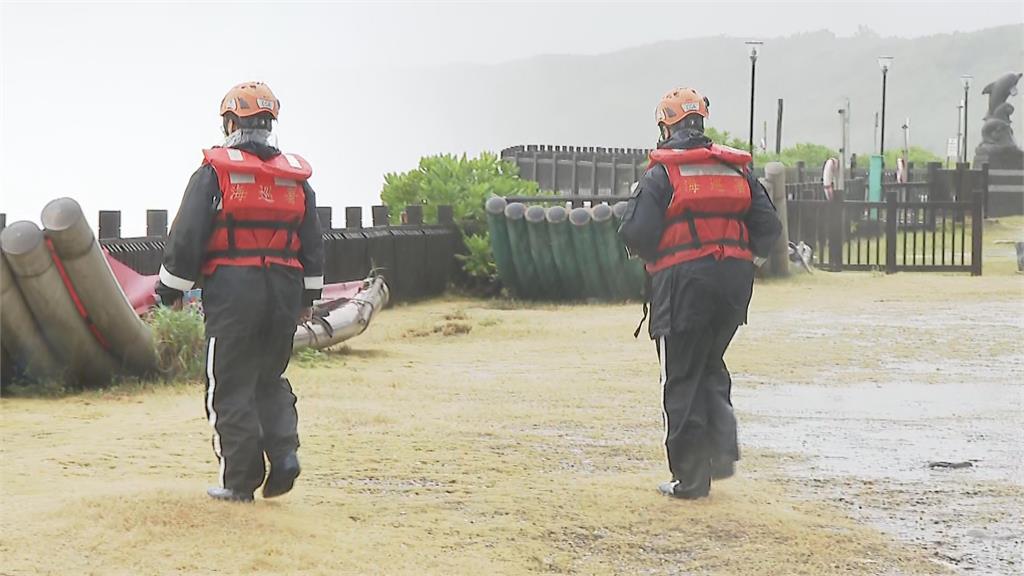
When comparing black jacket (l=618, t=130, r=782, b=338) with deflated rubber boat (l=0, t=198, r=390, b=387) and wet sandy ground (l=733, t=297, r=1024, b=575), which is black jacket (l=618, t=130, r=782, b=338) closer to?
wet sandy ground (l=733, t=297, r=1024, b=575)

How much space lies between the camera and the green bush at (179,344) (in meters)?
11.0

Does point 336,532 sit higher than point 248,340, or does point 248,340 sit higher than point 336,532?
point 248,340

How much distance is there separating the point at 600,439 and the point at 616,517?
2.17 metres

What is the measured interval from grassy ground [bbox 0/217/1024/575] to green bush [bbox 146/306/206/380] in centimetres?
15

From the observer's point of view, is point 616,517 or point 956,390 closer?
point 616,517

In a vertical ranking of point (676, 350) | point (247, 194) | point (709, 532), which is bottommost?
point (709, 532)

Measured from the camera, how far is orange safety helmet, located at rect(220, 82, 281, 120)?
6.91 metres

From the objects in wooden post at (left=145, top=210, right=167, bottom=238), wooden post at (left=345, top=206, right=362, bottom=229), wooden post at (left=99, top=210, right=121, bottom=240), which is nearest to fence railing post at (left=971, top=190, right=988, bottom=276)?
wooden post at (left=345, top=206, right=362, bottom=229)

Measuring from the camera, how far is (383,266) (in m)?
17.7

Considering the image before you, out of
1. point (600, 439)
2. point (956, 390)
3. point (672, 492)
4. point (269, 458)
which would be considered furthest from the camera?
point (956, 390)

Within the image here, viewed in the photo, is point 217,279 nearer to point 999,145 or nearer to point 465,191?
point 465,191

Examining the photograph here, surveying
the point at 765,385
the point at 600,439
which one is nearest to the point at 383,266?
the point at 765,385

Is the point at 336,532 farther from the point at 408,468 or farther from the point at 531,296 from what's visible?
the point at 531,296

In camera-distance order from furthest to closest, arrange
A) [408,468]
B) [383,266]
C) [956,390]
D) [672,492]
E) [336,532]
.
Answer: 1. [383,266]
2. [956,390]
3. [408,468]
4. [672,492]
5. [336,532]
